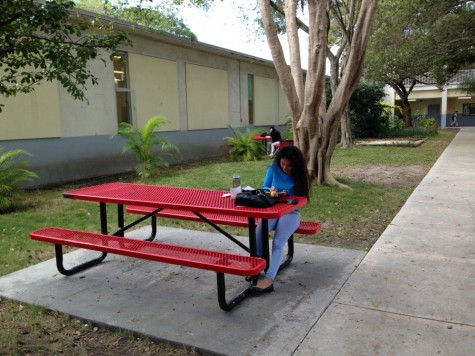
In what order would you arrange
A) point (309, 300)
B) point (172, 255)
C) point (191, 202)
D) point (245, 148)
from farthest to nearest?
point (245, 148)
point (191, 202)
point (309, 300)
point (172, 255)

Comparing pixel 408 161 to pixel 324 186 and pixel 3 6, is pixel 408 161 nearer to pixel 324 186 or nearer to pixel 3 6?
pixel 324 186

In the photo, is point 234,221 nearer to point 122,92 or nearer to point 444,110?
point 122,92

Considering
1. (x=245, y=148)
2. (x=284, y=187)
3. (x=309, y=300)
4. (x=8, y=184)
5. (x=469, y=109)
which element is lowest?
(x=309, y=300)

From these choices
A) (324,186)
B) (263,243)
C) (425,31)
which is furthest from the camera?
(425,31)

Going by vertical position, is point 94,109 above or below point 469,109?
below

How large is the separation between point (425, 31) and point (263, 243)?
18800mm

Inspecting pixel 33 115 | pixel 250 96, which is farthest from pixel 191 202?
pixel 250 96

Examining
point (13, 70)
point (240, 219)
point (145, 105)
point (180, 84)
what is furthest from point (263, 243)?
point (180, 84)

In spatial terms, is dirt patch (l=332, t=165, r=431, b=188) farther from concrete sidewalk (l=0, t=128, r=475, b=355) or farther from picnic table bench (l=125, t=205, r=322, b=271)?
picnic table bench (l=125, t=205, r=322, b=271)

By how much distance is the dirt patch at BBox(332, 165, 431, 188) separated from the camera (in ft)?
32.4

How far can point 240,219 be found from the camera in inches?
181

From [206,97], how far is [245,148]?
285 cm

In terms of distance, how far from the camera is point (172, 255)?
3586 mm

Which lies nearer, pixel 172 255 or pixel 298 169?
pixel 172 255
